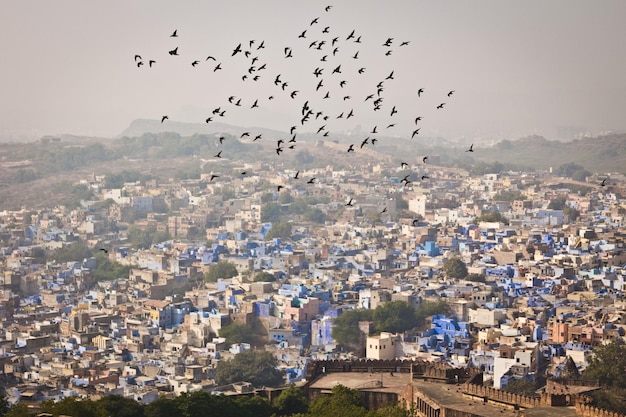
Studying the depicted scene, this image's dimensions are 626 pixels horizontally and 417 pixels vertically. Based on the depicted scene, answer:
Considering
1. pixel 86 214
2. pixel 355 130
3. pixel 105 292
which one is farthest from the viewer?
pixel 355 130

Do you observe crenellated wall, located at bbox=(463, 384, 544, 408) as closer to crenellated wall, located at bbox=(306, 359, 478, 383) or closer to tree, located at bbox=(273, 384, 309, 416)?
crenellated wall, located at bbox=(306, 359, 478, 383)

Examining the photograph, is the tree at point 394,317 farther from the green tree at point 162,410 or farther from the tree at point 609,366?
the green tree at point 162,410

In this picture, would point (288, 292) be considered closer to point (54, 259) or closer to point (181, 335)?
point (181, 335)

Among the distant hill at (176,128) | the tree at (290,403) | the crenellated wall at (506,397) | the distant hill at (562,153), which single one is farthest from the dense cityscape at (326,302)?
the distant hill at (176,128)

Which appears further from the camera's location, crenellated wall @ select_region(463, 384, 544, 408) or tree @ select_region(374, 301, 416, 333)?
tree @ select_region(374, 301, 416, 333)

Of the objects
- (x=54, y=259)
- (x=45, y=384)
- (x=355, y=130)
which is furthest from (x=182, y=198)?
(x=355, y=130)

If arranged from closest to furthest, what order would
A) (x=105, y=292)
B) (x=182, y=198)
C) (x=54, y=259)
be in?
(x=105, y=292), (x=54, y=259), (x=182, y=198)

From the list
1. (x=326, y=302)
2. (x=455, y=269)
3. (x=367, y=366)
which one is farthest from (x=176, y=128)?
(x=367, y=366)

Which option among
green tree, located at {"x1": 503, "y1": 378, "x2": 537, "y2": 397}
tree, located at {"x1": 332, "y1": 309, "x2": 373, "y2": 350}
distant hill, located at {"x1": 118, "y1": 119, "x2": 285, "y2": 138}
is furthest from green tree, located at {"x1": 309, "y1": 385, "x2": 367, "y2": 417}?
distant hill, located at {"x1": 118, "y1": 119, "x2": 285, "y2": 138}
